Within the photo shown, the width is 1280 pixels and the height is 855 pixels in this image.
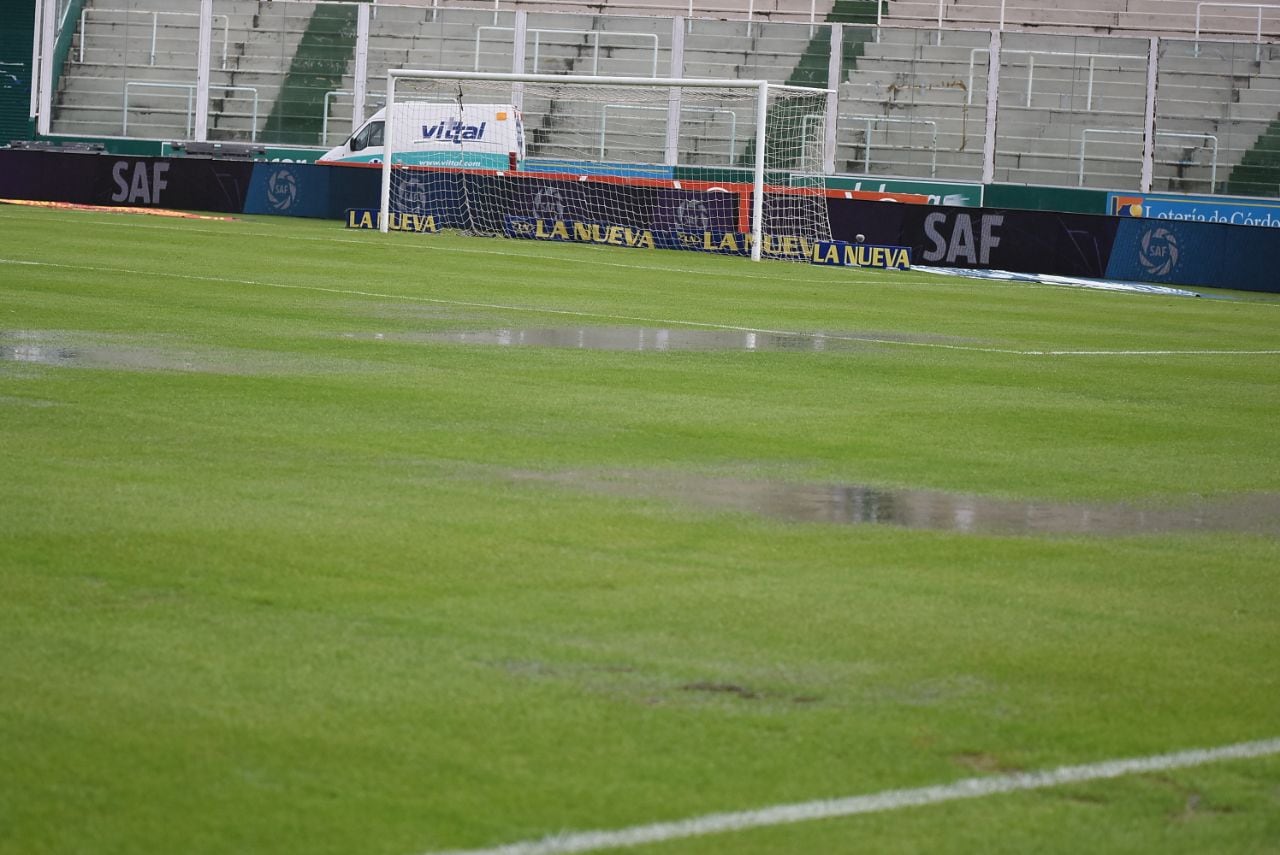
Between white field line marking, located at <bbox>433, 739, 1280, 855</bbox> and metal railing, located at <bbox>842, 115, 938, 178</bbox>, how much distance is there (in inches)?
1765

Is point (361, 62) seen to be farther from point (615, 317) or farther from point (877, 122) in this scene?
point (615, 317)

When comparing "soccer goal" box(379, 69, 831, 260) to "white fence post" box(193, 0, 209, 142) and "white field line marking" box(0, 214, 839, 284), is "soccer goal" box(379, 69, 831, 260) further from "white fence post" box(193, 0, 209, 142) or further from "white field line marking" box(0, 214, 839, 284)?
"white fence post" box(193, 0, 209, 142)

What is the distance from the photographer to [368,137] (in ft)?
158

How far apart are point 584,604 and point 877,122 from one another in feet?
147

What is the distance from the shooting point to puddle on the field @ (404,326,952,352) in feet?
51.0

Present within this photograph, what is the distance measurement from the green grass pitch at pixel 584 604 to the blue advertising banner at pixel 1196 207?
102ft

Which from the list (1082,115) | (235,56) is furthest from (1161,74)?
(235,56)

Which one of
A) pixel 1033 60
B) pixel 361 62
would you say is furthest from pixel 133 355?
pixel 361 62

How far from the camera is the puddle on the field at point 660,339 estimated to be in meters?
15.5

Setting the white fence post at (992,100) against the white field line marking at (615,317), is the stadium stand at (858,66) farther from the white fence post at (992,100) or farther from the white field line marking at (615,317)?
the white field line marking at (615,317)

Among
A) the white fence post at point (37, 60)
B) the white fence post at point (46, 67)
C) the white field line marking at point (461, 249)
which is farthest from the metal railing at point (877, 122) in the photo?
the white fence post at point (37, 60)

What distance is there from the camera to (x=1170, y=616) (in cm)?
675

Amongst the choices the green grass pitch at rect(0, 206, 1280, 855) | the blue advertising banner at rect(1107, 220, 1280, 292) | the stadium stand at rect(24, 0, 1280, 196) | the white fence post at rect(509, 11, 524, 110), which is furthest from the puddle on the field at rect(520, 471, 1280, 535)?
the white fence post at rect(509, 11, 524, 110)

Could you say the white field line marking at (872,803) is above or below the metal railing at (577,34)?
below
